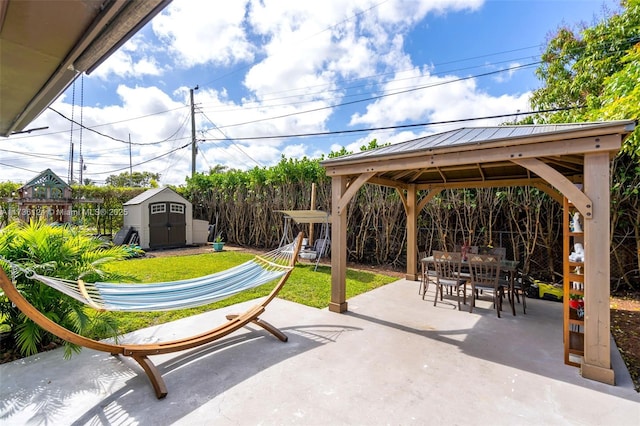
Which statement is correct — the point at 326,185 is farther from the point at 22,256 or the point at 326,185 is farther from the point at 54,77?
the point at 54,77

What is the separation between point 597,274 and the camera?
2.72 meters

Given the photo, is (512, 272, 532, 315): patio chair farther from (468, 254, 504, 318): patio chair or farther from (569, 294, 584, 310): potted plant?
(569, 294, 584, 310): potted plant

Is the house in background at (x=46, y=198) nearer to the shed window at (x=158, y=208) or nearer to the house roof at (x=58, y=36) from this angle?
the shed window at (x=158, y=208)

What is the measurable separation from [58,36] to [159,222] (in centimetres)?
1086

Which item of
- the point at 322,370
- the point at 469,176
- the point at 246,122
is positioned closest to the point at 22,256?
the point at 322,370

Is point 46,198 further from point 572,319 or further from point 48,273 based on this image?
point 572,319

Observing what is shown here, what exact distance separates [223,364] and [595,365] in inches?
134

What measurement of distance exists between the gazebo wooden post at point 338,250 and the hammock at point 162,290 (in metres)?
1.01

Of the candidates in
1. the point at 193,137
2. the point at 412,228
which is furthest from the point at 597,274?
the point at 193,137

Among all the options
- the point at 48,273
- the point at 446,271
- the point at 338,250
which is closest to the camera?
the point at 48,273

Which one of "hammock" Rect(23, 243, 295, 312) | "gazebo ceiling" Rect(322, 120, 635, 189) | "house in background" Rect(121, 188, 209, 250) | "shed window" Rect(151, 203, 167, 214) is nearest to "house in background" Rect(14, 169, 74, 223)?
"house in background" Rect(121, 188, 209, 250)

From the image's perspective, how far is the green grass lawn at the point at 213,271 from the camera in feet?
13.5

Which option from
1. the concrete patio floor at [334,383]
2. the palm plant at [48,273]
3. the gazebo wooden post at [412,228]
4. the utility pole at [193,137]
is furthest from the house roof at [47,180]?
the gazebo wooden post at [412,228]

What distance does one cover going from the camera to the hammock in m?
2.45
